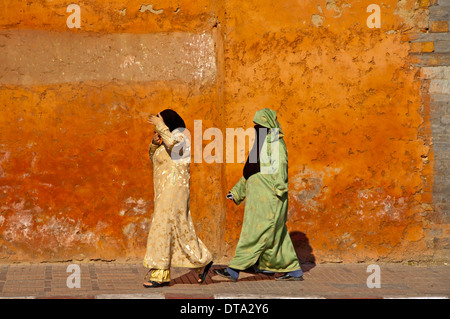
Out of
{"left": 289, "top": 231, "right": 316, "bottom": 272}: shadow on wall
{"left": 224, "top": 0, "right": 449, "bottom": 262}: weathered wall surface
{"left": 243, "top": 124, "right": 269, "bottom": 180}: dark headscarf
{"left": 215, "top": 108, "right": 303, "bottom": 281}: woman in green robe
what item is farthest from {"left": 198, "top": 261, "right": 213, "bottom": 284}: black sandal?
{"left": 289, "top": 231, "right": 316, "bottom": 272}: shadow on wall

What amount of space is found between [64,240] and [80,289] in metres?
1.90

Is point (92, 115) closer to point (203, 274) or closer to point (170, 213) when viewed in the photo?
point (170, 213)

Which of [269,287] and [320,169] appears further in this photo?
[320,169]

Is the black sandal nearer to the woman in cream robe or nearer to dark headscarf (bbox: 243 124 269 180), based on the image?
the woman in cream robe

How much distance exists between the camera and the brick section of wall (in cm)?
1023

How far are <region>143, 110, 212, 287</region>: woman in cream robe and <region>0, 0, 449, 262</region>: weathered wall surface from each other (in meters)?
1.72

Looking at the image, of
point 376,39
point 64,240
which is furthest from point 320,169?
point 64,240

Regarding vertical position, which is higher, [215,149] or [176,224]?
[215,149]

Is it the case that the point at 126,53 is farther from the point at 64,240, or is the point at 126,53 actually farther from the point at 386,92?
the point at 386,92

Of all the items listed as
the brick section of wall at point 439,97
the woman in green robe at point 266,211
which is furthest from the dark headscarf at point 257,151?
the brick section of wall at point 439,97

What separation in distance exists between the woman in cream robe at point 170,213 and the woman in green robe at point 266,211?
54 centimetres

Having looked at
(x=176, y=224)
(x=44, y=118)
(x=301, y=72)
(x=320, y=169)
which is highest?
(x=301, y=72)

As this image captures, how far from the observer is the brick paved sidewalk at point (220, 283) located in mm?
8070

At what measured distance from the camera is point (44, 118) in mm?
10039
